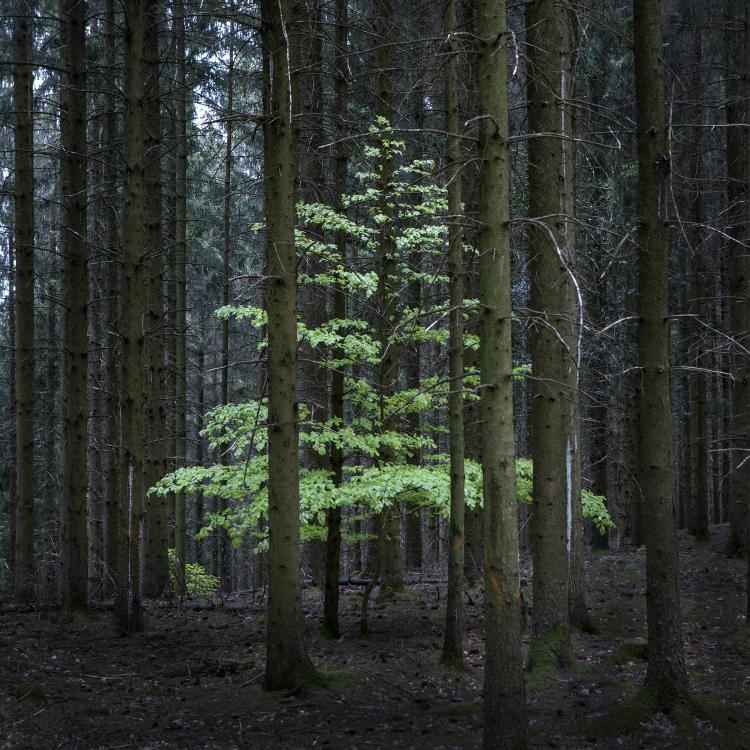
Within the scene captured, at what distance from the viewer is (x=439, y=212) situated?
39.7 feet

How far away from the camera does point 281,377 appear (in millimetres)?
9023

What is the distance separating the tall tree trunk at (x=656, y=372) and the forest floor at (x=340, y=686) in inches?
28.4

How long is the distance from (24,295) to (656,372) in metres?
12.6

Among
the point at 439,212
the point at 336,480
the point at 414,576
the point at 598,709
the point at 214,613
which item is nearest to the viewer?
the point at 598,709

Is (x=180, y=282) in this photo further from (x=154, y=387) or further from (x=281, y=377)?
(x=281, y=377)

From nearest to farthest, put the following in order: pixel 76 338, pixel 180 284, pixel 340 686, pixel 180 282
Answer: pixel 340 686, pixel 76 338, pixel 180 282, pixel 180 284

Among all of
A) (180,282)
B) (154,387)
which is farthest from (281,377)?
(180,282)

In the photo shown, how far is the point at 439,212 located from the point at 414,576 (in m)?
10.1

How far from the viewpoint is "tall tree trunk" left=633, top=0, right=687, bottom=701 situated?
7.37 metres

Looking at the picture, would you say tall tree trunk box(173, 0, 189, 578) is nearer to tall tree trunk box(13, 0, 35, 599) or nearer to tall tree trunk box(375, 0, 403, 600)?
tall tree trunk box(13, 0, 35, 599)

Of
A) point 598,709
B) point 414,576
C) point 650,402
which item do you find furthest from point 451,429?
point 414,576

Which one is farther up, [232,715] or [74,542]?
[74,542]

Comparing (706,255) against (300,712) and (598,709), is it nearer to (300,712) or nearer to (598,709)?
(598,709)

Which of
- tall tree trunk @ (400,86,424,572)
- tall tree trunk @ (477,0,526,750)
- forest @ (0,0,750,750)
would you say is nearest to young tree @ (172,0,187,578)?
forest @ (0,0,750,750)
